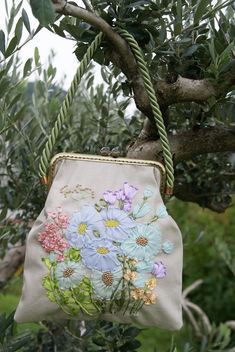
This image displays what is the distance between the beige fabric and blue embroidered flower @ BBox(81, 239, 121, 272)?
0.23 feet

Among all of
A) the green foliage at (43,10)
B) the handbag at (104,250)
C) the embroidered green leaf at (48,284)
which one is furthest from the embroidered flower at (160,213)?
the green foliage at (43,10)

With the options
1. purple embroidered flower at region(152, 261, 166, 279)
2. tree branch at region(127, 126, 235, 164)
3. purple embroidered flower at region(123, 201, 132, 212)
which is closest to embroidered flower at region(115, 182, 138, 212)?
purple embroidered flower at region(123, 201, 132, 212)

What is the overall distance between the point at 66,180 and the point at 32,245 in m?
0.12

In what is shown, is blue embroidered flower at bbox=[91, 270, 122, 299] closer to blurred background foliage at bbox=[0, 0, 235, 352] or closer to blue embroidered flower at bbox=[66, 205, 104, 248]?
blue embroidered flower at bbox=[66, 205, 104, 248]

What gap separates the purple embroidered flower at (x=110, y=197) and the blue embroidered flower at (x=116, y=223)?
1 centimetres

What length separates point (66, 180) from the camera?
115cm

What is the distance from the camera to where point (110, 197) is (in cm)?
112

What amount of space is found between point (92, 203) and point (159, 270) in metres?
0.15

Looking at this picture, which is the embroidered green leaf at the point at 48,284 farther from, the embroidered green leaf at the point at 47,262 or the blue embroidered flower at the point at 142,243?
the blue embroidered flower at the point at 142,243

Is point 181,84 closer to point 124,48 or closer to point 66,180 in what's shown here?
point 124,48

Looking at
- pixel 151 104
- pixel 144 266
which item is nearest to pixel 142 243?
pixel 144 266

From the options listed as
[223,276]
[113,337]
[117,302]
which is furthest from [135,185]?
[223,276]

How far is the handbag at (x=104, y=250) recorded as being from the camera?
1.10 metres

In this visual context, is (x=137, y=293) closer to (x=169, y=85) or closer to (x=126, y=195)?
(x=126, y=195)
